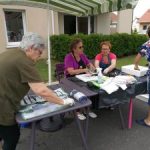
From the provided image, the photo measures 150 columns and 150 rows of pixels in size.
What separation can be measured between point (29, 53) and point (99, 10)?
2576mm

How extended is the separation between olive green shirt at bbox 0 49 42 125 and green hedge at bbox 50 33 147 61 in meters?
6.39

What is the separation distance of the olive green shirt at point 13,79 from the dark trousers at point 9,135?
102mm

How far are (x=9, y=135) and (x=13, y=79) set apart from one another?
65cm

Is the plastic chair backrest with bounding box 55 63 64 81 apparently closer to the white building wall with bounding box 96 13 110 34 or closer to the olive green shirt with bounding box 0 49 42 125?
the olive green shirt with bounding box 0 49 42 125

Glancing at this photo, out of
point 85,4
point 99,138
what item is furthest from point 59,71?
point 99,138

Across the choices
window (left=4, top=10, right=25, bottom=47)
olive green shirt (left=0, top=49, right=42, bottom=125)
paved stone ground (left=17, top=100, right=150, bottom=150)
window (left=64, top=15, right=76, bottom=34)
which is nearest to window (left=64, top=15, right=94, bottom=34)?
window (left=64, top=15, right=76, bottom=34)

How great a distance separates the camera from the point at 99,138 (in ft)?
10.6

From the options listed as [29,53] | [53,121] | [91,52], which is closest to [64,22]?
[91,52]

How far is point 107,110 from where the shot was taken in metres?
4.20

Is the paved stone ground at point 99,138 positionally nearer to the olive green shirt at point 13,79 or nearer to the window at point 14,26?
the olive green shirt at point 13,79

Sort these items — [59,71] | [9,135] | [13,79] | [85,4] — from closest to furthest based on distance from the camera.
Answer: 1. [13,79]
2. [9,135]
3. [85,4]
4. [59,71]

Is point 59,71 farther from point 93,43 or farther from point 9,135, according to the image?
point 93,43

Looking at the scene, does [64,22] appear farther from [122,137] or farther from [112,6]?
[122,137]

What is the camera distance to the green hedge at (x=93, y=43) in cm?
857
